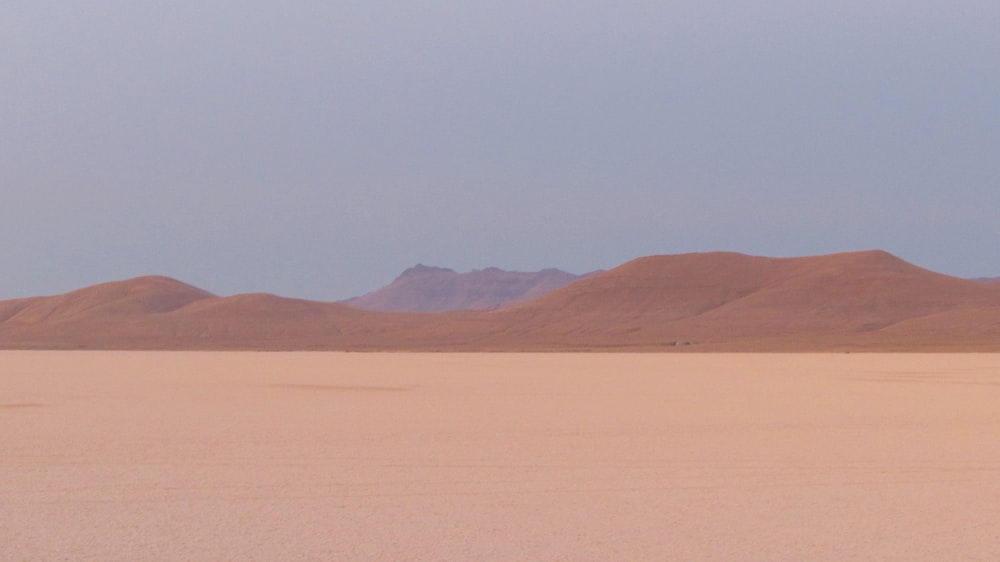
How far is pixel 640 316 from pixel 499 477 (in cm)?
9260

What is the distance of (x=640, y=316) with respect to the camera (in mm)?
102750

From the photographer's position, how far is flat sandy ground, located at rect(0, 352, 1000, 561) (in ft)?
26.0

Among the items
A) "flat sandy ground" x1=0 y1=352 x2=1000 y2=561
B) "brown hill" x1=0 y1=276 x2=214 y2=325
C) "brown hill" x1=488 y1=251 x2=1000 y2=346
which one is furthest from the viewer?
"brown hill" x1=0 y1=276 x2=214 y2=325

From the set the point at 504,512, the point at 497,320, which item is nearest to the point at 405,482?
the point at 504,512

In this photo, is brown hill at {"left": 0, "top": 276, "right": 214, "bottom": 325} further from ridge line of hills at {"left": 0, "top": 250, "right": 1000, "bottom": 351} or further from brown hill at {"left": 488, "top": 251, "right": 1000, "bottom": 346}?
brown hill at {"left": 488, "top": 251, "right": 1000, "bottom": 346}

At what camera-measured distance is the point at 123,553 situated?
754 cm

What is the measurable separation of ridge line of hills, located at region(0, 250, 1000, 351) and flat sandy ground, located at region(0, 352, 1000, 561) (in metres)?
52.6

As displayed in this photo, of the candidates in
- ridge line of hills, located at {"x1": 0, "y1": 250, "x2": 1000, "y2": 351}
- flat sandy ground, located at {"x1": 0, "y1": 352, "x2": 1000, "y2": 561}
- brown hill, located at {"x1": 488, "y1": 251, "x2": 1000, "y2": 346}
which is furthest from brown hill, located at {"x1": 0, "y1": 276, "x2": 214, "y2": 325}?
flat sandy ground, located at {"x1": 0, "y1": 352, "x2": 1000, "y2": 561}

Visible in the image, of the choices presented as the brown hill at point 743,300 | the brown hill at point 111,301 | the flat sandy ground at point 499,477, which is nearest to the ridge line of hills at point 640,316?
the brown hill at point 743,300

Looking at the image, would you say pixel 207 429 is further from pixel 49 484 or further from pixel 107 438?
pixel 49 484

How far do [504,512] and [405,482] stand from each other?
1814 millimetres

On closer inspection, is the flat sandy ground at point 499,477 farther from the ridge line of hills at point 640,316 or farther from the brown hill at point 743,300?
the brown hill at point 743,300

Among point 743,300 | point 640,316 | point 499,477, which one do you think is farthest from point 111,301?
point 499,477

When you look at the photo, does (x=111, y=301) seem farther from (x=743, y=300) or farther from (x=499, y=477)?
(x=499, y=477)
